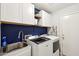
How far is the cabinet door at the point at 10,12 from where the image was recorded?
127 centimetres

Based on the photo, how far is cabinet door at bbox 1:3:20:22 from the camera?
1.27 meters

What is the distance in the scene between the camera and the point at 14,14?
1533 millimetres

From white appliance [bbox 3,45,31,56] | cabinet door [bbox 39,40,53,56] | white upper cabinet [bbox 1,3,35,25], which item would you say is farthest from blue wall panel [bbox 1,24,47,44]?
cabinet door [bbox 39,40,53,56]

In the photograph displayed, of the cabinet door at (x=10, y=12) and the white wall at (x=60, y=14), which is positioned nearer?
the cabinet door at (x=10, y=12)

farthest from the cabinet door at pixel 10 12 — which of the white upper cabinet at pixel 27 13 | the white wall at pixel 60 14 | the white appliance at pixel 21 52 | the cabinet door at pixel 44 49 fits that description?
the white wall at pixel 60 14

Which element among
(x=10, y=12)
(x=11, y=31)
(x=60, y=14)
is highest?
(x=60, y=14)

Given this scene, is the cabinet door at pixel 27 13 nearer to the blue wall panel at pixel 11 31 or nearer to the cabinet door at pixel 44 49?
the blue wall panel at pixel 11 31

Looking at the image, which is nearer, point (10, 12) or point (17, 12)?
point (10, 12)

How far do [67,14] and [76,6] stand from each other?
441mm

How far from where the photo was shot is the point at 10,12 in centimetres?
143

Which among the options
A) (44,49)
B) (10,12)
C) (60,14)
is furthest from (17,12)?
(60,14)

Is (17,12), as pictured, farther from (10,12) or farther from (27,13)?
(27,13)

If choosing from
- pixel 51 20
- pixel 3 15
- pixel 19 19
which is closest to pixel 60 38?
pixel 51 20

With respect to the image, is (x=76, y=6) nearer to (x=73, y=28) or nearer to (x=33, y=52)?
(x=73, y=28)
